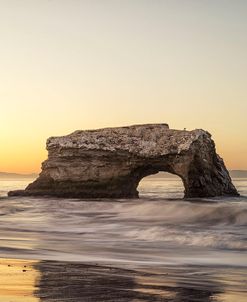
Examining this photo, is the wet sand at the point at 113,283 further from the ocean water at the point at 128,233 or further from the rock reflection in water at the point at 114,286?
the ocean water at the point at 128,233

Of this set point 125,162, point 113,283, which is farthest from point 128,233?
point 125,162

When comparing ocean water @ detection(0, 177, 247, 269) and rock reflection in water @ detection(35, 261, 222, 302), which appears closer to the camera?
rock reflection in water @ detection(35, 261, 222, 302)

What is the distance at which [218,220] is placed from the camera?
2681 centimetres

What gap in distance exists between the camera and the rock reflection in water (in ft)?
23.8

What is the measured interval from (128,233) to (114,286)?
13.5 meters

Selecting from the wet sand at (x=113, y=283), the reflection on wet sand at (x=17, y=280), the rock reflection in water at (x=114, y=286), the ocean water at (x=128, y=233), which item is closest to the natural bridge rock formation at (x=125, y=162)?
the ocean water at (x=128, y=233)

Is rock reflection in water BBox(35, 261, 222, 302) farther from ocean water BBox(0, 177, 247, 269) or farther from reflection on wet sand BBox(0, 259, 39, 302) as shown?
ocean water BBox(0, 177, 247, 269)

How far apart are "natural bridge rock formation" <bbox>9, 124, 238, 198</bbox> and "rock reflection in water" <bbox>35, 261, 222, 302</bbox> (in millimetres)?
32483

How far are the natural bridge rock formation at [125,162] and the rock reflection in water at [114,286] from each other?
32483 mm

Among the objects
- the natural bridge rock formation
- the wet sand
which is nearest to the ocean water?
the wet sand

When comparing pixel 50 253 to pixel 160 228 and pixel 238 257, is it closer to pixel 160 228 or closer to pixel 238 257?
pixel 238 257

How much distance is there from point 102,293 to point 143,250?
26.4 ft

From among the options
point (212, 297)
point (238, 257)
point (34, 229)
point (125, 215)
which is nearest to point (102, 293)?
point (212, 297)

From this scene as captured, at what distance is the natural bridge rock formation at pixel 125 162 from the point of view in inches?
1684
